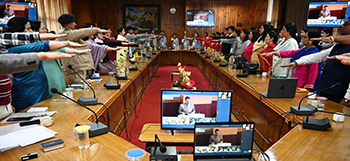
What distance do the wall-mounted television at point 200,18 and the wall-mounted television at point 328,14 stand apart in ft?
13.7

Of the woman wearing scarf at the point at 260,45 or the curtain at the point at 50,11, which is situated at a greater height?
the curtain at the point at 50,11

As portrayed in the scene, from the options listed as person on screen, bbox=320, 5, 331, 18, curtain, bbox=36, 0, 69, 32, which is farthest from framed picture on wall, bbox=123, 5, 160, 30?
person on screen, bbox=320, 5, 331, 18

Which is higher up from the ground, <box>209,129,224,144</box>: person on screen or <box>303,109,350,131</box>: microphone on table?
<box>209,129,224,144</box>: person on screen

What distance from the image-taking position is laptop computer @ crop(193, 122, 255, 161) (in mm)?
1239

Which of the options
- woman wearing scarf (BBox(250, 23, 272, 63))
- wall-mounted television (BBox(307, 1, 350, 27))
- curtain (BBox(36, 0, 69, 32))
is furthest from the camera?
curtain (BBox(36, 0, 69, 32))

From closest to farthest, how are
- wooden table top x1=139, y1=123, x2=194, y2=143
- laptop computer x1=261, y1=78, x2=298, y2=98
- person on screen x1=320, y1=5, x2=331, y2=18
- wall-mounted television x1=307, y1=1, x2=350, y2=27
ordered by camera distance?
wooden table top x1=139, y1=123, x2=194, y2=143 < laptop computer x1=261, y1=78, x2=298, y2=98 < wall-mounted television x1=307, y1=1, x2=350, y2=27 < person on screen x1=320, y1=5, x2=331, y2=18

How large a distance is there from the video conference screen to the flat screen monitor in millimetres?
579

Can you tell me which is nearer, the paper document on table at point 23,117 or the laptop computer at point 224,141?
the laptop computer at point 224,141

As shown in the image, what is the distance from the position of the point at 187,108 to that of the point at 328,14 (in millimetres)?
7719

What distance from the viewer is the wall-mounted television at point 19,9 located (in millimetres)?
5809

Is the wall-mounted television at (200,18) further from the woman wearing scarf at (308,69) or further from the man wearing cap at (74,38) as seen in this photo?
the man wearing cap at (74,38)

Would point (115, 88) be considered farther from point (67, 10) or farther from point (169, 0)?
point (169, 0)

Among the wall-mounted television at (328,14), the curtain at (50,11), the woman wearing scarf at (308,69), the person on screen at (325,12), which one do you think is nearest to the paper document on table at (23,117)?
the woman wearing scarf at (308,69)

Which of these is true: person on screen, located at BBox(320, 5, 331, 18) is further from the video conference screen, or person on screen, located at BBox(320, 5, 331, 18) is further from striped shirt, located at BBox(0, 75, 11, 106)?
striped shirt, located at BBox(0, 75, 11, 106)
